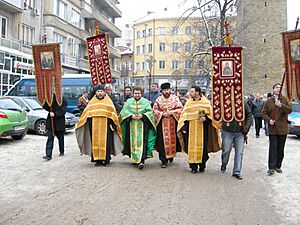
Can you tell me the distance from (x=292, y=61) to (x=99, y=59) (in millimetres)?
6127

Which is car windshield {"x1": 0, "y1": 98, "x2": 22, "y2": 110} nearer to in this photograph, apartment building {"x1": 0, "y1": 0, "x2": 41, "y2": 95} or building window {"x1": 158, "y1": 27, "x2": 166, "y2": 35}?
apartment building {"x1": 0, "y1": 0, "x2": 41, "y2": 95}

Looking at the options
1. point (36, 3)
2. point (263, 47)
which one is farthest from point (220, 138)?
point (263, 47)

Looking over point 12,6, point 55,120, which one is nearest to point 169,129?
point 55,120

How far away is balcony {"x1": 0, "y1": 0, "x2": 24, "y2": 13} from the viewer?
2413 cm

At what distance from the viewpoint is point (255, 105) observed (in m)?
16.2

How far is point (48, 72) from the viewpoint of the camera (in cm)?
943

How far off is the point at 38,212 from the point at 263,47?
137ft

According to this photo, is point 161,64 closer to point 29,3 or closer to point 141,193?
point 29,3

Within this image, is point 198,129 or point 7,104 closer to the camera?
point 198,129

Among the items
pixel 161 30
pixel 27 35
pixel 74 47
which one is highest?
pixel 161 30

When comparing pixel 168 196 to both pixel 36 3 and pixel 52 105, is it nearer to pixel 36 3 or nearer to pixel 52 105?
pixel 52 105

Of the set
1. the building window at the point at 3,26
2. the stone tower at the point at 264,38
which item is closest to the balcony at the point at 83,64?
the building window at the point at 3,26

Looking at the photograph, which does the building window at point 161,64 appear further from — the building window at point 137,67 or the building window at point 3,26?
the building window at point 3,26

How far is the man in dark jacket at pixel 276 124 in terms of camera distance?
25.4 ft
